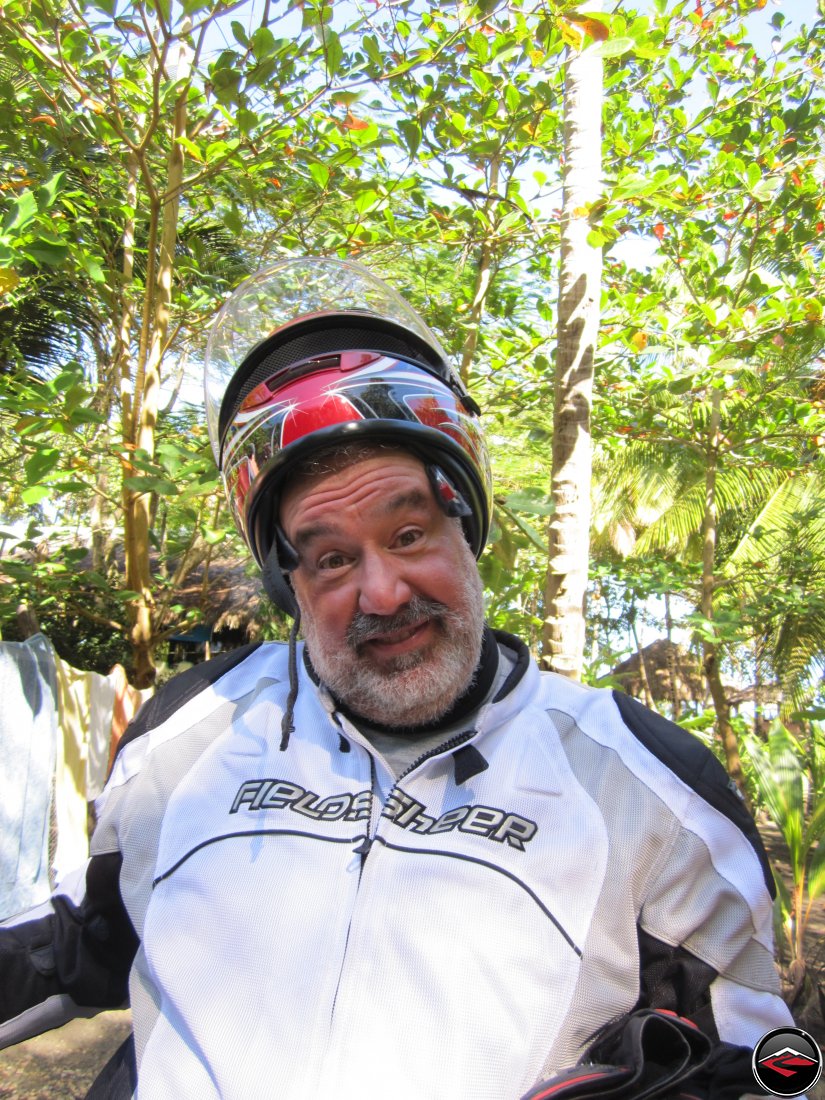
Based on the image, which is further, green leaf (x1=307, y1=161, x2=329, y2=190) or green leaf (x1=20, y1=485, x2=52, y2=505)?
green leaf (x1=307, y1=161, x2=329, y2=190)

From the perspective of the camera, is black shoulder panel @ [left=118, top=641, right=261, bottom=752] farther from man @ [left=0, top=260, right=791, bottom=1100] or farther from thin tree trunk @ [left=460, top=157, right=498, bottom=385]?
thin tree trunk @ [left=460, top=157, right=498, bottom=385]

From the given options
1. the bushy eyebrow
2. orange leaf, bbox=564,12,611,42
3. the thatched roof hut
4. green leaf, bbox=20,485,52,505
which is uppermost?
orange leaf, bbox=564,12,611,42

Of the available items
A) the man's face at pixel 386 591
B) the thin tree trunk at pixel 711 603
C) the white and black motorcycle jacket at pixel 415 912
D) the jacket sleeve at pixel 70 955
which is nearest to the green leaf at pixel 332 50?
the man's face at pixel 386 591

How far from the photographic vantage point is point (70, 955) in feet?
4.91

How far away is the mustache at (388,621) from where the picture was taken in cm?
156

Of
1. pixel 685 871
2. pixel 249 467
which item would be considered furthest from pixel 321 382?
pixel 685 871

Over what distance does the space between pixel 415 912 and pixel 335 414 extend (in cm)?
92

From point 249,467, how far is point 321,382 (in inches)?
9.2

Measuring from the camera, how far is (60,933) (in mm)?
1511

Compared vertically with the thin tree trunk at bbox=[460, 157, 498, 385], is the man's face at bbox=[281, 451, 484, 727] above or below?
below

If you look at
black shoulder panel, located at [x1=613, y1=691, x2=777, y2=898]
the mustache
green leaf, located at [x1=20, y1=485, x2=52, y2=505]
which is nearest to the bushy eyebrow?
the mustache

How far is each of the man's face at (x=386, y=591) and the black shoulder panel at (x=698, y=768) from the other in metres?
0.36

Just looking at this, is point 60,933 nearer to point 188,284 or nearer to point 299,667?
point 299,667

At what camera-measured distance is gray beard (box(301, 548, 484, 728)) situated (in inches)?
59.9
